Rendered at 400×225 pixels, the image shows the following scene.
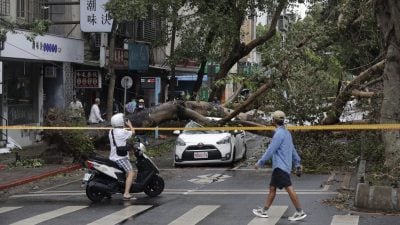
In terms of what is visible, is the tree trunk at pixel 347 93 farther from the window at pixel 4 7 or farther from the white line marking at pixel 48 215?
the window at pixel 4 7

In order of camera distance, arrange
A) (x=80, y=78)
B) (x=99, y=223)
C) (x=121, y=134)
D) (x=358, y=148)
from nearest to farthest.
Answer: (x=99, y=223) → (x=121, y=134) → (x=358, y=148) → (x=80, y=78)

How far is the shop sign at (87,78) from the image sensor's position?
26.5 metres

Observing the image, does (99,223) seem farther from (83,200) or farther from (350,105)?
(350,105)

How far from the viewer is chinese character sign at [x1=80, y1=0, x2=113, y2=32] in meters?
24.7

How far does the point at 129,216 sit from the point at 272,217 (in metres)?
2.32

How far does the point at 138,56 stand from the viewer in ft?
96.7

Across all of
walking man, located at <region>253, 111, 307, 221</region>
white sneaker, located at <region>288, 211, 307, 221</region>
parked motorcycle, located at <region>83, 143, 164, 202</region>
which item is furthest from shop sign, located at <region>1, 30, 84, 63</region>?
white sneaker, located at <region>288, 211, 307, 221</region>

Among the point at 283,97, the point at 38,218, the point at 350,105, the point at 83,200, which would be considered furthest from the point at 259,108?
the point at 38,218

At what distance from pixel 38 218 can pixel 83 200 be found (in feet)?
6.79

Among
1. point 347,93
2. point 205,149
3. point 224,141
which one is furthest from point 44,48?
point 347,93

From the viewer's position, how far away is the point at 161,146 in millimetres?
24016

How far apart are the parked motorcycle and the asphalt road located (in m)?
0.22

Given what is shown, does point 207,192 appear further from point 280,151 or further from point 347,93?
point 347,93

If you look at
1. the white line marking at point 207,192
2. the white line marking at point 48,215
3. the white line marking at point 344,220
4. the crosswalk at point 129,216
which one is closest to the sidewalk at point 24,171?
the white line marking at point 207,192
